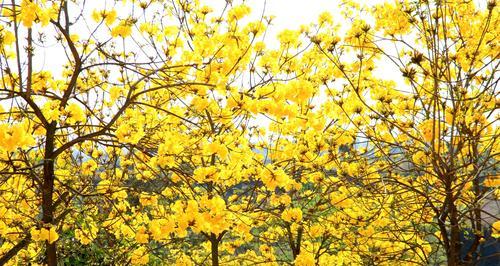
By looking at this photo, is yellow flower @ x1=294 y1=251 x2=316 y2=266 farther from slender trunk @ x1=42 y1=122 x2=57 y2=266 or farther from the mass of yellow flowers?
slender trunk @ x1=42 y1=122 x2=57 y2=266

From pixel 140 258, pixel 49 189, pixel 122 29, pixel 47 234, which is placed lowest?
pixel 47 234

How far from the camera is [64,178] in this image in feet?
18.9

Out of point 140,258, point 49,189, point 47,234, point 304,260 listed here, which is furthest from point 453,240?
point 49,189

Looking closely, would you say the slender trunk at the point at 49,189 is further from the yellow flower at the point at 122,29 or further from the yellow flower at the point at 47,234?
Result: the yellow flower at the point at 122,29

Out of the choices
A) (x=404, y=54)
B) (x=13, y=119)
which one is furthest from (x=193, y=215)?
(x=404, y=54)

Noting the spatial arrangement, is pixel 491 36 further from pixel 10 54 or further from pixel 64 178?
pixel 64 178

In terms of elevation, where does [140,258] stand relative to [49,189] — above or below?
below

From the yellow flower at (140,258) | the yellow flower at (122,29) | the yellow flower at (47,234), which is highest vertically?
the yellow flower at (122,29)

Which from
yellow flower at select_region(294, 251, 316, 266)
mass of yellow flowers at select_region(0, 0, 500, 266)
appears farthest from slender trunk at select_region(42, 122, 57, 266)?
yellow flower at select_region(294, 251, 316, 266)

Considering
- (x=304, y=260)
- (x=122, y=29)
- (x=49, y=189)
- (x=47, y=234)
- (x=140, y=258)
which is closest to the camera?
(x=47, y=234)

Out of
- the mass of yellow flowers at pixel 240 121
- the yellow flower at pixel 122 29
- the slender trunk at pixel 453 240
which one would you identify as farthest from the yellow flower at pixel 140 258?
the slender trunk at pixel 453 240

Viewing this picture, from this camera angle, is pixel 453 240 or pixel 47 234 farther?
pixel 453 240

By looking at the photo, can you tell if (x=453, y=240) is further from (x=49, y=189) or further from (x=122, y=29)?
(x=49, y=189)

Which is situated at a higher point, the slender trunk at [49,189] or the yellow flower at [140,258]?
the slender trunk at [49,189]
